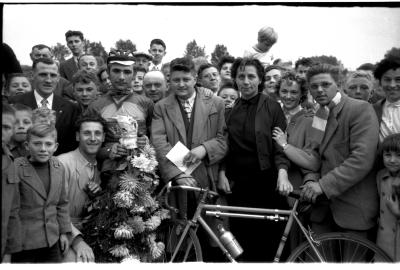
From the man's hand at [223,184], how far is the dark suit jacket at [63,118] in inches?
57.1

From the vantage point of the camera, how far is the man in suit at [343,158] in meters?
4.38

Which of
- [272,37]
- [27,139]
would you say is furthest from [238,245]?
[272,37]

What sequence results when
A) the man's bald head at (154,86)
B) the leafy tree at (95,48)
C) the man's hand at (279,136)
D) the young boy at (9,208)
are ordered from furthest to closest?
the leafy tree at (95,48)
the man's bald head at (154,86)
the man's hand at (279,136)
the young boy at (9,208)

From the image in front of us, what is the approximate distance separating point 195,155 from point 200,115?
41 cm

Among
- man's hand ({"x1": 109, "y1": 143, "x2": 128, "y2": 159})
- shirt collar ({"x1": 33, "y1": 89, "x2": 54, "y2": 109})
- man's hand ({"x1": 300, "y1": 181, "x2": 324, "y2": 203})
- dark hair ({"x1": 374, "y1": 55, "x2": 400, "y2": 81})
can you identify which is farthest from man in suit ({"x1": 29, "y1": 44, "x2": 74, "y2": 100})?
dark hair ({"x1": 374, "y1": 55, "x2": 400, "y2": 81})

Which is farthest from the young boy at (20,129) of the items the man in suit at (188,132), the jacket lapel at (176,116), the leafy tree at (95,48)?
the leafy tree at (95,48)

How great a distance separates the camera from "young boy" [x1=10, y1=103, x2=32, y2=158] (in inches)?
178

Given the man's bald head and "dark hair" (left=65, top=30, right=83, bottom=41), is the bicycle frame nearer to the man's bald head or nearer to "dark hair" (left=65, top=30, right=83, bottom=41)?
the man's bald head

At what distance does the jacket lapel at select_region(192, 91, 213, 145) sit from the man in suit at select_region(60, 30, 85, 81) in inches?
110

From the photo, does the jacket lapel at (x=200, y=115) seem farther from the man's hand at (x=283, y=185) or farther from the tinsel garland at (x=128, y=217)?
the man's hand at (x=283, y=185)

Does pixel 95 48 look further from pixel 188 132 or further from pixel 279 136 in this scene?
pixel 279 136

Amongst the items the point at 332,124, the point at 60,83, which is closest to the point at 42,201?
the point at 60,83

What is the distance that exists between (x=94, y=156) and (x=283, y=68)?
257cm

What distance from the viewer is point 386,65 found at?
180 inches
